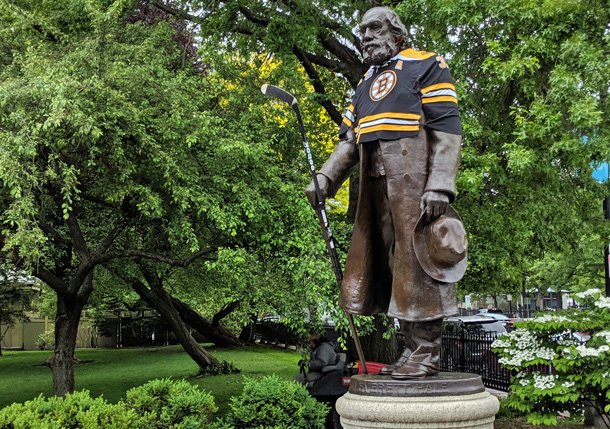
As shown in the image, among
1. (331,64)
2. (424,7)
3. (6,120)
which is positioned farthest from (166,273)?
(424,7)

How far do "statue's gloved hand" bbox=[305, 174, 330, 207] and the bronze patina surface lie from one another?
57.1 inches

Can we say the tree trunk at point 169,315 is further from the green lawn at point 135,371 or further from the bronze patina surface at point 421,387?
the bronze patina surface at point 421,387

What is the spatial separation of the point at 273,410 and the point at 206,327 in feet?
63.7

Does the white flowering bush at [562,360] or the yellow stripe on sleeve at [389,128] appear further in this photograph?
the white flowering bush at [562,360]

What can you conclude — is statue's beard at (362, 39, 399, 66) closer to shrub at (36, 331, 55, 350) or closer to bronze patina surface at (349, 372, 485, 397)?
bronze patina surface at (349, 372, 485, 397)

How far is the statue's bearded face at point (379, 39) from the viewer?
553 cm

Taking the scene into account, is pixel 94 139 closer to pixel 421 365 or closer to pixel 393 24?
pixel 393 24

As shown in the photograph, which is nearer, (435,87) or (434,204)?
(434,204)

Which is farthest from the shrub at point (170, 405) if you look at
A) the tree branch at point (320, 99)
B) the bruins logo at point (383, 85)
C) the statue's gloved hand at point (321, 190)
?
the tree branch at point (320, 99)

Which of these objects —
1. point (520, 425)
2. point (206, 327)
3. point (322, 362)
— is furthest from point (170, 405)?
point (206, 327)

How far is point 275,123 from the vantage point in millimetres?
12078

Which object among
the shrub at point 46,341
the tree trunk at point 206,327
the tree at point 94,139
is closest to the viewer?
the tree at point 94,139

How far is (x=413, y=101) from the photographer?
5.30 m

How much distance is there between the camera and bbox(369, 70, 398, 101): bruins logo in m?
5.36
